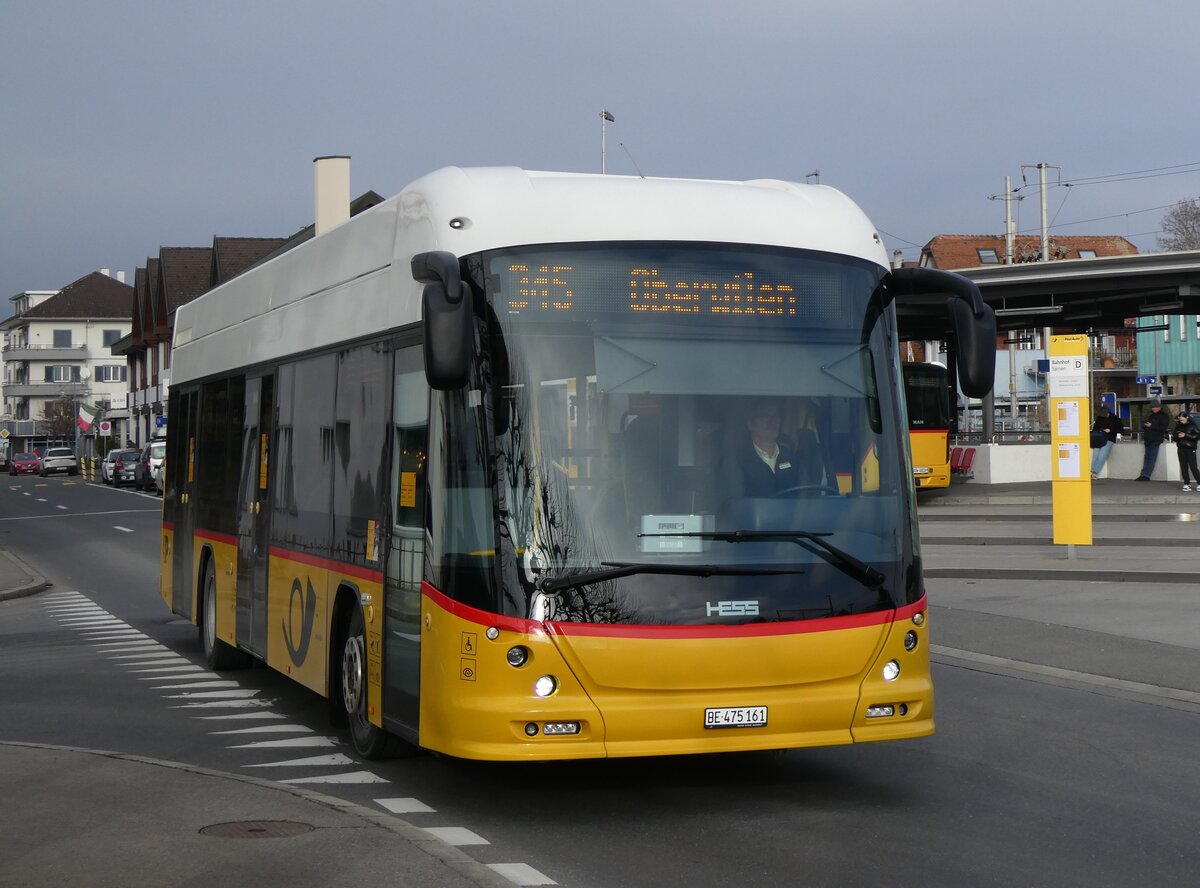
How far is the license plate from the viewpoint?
7.24 metres

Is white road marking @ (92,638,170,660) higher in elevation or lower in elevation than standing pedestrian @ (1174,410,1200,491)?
lower

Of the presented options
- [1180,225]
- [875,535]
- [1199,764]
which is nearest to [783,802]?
[875,535]

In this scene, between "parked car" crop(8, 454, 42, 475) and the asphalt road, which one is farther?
"parked car" crop(8, 454, 42, 475)

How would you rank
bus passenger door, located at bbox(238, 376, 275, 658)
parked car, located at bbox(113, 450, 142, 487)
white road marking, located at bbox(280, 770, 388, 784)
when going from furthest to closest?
1. parked car, located at bbox(113, 450, 142, 487)
2. bus passenger door, located at bbox(238, 376, 275, 658)
3. white road marking, located at bbox(280, 770, 388, 784)

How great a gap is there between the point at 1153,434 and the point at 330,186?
92.8ft

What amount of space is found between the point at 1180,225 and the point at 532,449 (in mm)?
80831

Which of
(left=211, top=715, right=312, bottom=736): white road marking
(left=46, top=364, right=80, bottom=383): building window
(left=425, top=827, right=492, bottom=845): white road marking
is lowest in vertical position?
(left=211, top=715, right=312, bottom=736): white road marking

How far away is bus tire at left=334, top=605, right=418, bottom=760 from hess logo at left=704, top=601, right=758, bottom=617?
2210 millimetres

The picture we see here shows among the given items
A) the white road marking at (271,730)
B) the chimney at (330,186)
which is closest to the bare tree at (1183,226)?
the chimney at (330,186)

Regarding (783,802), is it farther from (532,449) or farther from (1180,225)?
(1180,225)

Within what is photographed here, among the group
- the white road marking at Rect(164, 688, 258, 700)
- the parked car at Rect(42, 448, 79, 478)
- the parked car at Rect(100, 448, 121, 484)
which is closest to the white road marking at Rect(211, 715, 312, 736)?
the white road marking at Rect(164, 688, 258, 700)

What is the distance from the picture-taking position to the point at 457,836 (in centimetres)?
708

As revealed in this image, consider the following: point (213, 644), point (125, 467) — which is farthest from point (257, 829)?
point (125, 467)

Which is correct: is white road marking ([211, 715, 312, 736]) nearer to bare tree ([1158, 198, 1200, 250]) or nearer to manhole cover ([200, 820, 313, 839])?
manhole cover ([200, 820, 313, 839])
